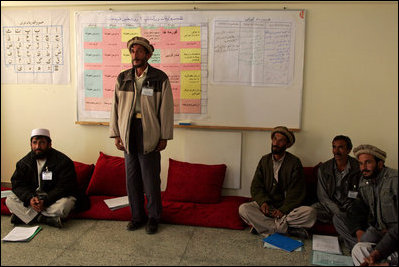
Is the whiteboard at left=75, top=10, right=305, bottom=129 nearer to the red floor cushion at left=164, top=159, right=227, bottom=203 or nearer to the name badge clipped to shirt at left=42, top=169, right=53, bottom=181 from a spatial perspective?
the red floor cushion at left=164, top=159, right=227, bottom=203

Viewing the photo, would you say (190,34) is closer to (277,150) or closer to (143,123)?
(143,123)

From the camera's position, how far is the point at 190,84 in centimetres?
407

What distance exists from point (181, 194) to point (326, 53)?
202 centimetres

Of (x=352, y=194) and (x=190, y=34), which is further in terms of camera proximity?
(x=190, y=34)

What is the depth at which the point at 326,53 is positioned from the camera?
3822mm

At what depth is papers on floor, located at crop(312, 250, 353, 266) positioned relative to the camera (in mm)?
2854

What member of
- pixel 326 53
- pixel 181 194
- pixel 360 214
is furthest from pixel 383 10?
pixel 181 194

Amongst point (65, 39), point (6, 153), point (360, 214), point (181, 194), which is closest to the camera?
point (360, 214)

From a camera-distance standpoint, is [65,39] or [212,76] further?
[65,39]

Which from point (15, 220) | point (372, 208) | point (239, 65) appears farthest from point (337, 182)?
point (15, 220)

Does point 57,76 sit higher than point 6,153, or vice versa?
point 57,76

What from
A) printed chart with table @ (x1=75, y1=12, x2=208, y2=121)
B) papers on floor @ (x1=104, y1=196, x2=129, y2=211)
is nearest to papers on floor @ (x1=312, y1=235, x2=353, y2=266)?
printed chart with table @ (x1=75, y1=12, x2=208, y2=121)

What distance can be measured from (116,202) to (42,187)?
714 mm

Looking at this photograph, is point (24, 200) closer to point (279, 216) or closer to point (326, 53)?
point (279, 216)
